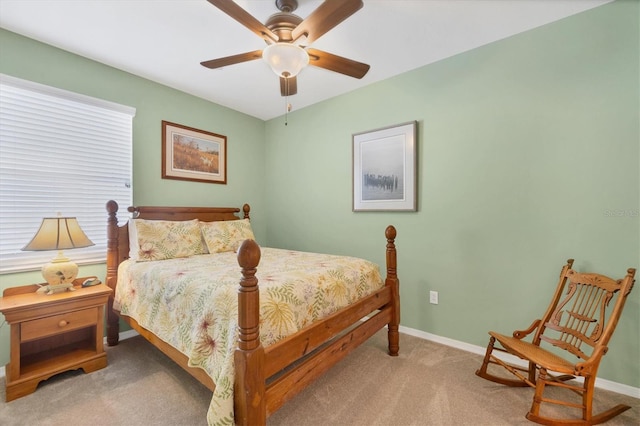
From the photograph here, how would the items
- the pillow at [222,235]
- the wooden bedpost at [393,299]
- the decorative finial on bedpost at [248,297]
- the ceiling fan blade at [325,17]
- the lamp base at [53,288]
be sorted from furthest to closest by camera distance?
1. the pillow at [222,235]
2. the wooden bedpost at [393,299]
3. the lamp base at [53,288]
4. the ceiling fan blade at [325,17]
5. the decorative finial on bedpost at [248,297]

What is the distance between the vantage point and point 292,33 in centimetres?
160

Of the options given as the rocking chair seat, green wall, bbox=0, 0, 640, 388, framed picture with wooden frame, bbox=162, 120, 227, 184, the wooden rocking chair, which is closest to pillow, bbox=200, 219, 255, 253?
green wall, bbox=0, 0, 640, 388

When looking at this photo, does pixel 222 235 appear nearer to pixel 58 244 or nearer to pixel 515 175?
pixel 58 244

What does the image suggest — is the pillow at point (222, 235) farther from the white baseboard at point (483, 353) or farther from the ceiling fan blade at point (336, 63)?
the white baseboard at point (483, 353)

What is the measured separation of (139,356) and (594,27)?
4.21 metres

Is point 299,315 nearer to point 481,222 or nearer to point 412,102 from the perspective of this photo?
point 481,222

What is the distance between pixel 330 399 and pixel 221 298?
1.00m

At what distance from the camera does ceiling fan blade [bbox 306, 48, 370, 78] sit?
1.79 meters

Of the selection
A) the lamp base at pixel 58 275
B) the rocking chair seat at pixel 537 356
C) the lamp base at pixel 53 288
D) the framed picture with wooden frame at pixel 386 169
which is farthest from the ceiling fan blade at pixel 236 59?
the rocking chair seat at pixel 537 356

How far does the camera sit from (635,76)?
5.93ft

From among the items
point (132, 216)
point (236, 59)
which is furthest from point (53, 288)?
point (236, 59)

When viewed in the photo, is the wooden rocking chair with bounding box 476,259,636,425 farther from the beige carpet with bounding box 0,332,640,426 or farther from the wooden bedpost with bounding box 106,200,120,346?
the wooden bedpost with bounding box 106,200,120,346

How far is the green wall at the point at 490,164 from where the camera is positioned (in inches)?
73.9

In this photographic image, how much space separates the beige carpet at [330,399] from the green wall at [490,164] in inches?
22.6
